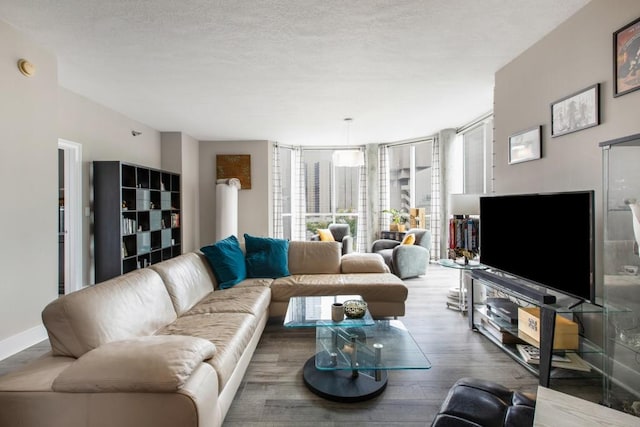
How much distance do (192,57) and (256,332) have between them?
259cm

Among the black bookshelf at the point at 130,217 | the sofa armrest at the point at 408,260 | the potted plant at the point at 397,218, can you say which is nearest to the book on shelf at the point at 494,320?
the sofa armrest at the point at 408,260

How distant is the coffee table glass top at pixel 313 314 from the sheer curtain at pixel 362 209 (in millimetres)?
4180

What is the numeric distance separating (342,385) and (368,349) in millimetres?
285

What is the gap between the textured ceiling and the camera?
2229 millimetres

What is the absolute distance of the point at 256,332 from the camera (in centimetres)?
244

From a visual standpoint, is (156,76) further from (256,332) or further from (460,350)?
(460,350)

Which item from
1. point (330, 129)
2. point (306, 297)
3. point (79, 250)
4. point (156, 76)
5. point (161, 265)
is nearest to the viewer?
point (161, 265)

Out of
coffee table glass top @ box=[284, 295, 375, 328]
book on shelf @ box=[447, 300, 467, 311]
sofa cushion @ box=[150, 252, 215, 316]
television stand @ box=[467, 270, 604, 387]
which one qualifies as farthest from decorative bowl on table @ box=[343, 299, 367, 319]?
book on shelf @ box=[447, 300, 467, 311]

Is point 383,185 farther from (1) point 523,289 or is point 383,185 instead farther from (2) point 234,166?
(1) point 523,289

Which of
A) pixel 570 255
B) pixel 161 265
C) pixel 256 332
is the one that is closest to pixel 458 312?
pixel 570 255

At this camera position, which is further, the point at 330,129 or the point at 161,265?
the point at 330,129

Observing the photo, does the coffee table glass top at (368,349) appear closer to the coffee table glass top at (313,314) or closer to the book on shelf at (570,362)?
the coffee table glass top at (313,314)

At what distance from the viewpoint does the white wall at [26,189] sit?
2.46 metres

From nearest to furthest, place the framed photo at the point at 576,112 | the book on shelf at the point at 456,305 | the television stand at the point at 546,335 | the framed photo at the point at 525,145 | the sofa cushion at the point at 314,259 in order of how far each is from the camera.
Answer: the television stand at the point at 546,335 < the framed photo at the point at 576,112 < the framed photo at the point at 525,145 < the book on shelf at the point at 456,305 < the sofa cushion at the point at 314,259
